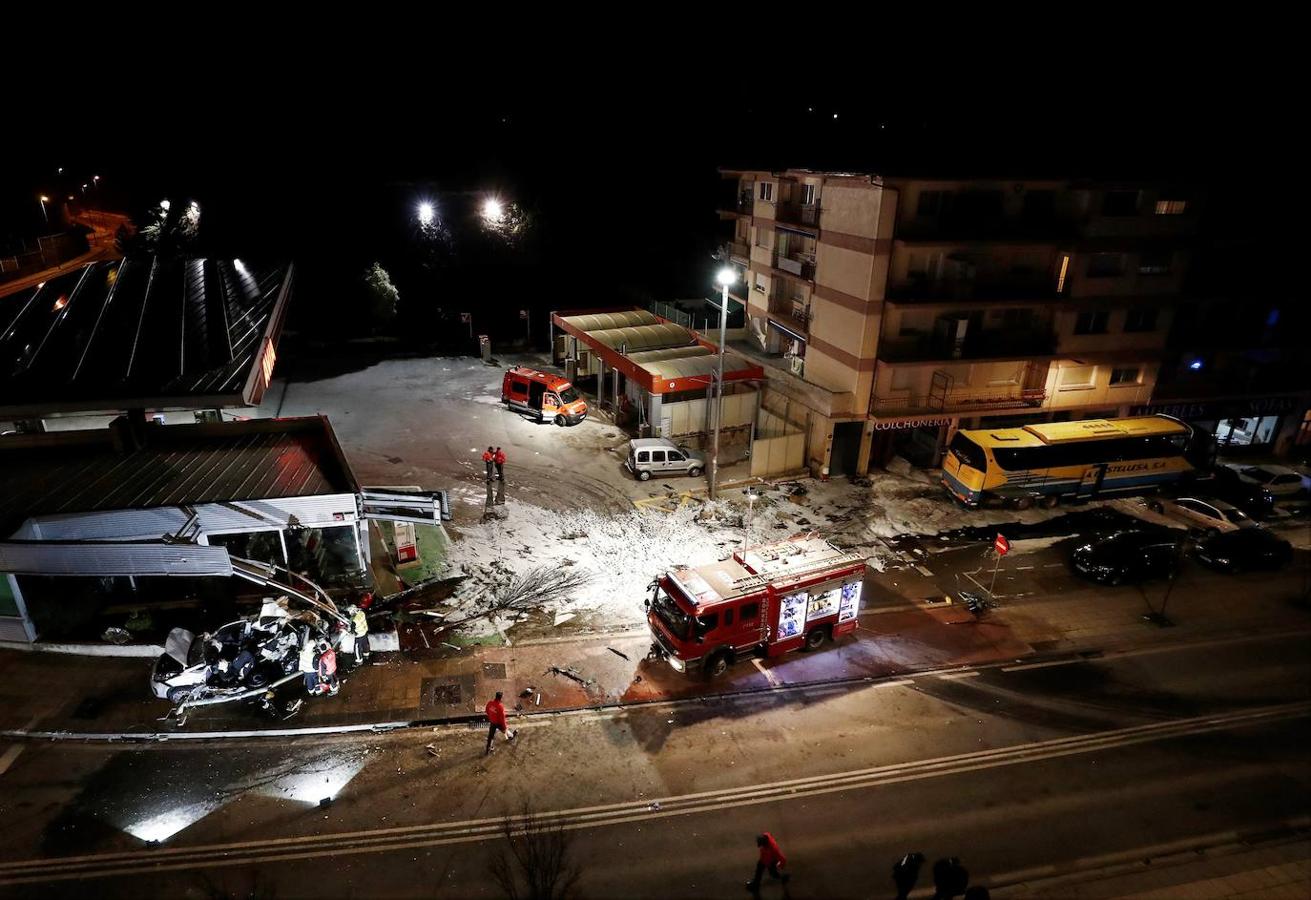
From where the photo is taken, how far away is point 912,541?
2389 centimetres

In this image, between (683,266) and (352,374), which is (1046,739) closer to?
(352,374)

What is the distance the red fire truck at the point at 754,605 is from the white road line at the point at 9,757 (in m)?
13.1

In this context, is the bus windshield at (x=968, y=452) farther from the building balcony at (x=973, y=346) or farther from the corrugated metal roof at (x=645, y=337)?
the corrugated metal roof at (x=645, y=337)

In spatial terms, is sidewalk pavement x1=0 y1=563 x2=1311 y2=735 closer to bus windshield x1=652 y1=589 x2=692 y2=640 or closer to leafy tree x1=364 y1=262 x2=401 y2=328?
bus windshield x1=652 y1=589 x2=692 y2=640

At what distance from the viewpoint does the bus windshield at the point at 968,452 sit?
83.4ft

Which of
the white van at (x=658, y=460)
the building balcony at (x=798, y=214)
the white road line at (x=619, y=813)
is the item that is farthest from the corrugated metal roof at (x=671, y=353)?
the white road line at (x=619, y=813)

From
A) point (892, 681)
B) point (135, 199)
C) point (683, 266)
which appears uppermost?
point (135, 199)

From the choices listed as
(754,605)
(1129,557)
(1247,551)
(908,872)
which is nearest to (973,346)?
(1129,557)

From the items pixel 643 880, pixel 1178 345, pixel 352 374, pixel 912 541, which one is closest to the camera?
pixel 643 880

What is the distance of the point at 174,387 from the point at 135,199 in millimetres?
41387

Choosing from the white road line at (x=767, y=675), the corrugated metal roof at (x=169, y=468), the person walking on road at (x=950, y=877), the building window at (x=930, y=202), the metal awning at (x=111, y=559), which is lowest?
the white road line at (x=767, y=675)

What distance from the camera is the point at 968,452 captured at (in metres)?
26.0

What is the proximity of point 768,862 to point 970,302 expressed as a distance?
21.7 meters

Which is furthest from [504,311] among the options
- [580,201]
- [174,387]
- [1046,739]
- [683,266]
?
[1046,739]
